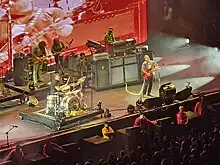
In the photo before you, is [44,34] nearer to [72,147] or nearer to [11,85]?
[11,85]

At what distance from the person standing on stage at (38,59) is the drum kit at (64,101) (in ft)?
5.08

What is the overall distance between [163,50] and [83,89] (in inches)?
157

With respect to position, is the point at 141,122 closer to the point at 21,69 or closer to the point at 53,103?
the point at 53,103

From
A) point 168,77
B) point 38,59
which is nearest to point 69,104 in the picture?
point 38,59

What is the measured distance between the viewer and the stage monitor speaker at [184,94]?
17355mm

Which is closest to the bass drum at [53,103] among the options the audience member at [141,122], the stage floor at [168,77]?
the stage floor at [168,77]

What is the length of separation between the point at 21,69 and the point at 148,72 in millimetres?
2880

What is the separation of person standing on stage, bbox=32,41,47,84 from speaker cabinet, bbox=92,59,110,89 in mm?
1216

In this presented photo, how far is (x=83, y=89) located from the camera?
1816 centimetres

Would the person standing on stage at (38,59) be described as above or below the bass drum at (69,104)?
above

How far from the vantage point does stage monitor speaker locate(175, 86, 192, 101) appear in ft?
56.9

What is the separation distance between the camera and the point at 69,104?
16234 millimetres

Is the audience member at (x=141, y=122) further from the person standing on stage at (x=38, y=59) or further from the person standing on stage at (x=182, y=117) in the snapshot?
the person standing on stage at (x=38, y=59)

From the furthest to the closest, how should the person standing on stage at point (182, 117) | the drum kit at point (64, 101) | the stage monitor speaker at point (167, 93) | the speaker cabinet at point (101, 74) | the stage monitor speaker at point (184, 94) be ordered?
the speaker cabinet at point (101, 74) → the stage monitor speaker at point (184, 94) → the stage monitor speaker at point (167, 93) → the person standing on stage at point (182, 117) → the drum kit at point (64, 101)
